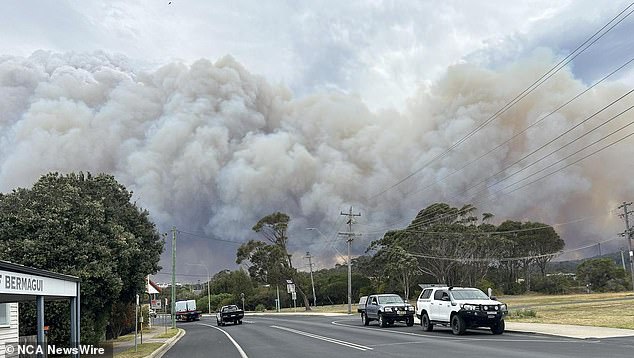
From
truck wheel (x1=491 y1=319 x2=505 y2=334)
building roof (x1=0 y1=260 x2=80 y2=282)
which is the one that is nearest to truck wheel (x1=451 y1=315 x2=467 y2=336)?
truck wheel (x1=491 y1=319 x2=505 y2=334)

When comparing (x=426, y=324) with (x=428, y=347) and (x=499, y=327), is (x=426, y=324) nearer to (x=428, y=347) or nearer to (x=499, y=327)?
(x=499, y=327)

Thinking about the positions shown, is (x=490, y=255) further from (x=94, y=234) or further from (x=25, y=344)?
(x=25, y=344)

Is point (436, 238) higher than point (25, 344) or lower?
higher

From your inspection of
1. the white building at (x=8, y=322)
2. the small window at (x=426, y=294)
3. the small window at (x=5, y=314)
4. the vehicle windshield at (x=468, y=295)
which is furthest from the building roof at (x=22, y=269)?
the small window at (x=426, y=294)

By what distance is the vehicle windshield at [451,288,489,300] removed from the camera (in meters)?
24.6

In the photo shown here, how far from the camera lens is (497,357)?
15188 mm

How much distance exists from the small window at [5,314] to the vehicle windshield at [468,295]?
1601cm

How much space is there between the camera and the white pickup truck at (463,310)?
2362cm

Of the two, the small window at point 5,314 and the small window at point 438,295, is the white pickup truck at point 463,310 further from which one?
the small window at point 5,314

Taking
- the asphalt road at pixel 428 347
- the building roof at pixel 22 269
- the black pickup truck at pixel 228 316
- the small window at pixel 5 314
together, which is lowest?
the black pickup truck at pixel 228 316

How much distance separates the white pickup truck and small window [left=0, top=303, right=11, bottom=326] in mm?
15811

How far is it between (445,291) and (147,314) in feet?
105

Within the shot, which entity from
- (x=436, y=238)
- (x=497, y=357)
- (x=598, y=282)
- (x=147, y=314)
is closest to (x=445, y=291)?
(x=497, y=357)

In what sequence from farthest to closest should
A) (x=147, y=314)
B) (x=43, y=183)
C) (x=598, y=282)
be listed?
(x=598, y=282) → (x=147, y=314) → (x=43, y=183)
